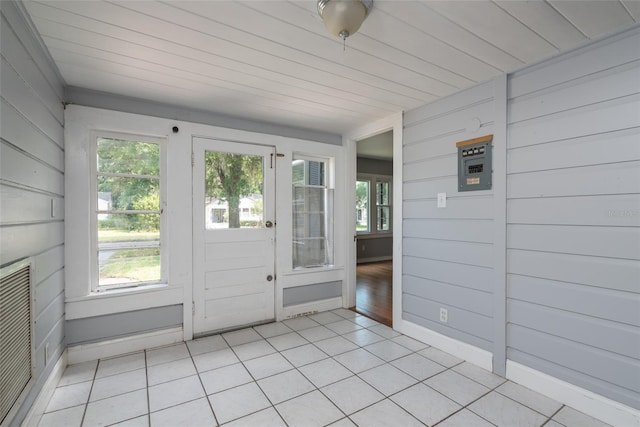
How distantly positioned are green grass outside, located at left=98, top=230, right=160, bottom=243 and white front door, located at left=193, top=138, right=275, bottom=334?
0.38 m

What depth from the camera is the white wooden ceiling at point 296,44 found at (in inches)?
58.6

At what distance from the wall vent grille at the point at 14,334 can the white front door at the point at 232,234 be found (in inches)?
54.3

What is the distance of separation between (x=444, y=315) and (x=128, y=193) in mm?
3026

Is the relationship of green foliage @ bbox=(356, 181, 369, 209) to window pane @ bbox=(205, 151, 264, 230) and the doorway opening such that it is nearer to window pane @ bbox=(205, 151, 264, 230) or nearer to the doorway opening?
the doorway opening

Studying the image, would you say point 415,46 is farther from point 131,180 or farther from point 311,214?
point 131,180

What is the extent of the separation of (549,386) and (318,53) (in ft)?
8.72

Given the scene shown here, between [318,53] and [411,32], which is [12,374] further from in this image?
[411,32]

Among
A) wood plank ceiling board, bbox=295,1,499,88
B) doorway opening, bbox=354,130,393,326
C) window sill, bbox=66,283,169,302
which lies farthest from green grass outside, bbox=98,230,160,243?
doorway opening, bbox=354,130,393,326

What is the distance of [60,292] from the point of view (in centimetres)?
222

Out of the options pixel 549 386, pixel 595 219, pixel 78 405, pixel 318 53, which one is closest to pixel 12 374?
pixel 78 405

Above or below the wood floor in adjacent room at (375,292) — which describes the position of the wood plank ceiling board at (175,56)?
above

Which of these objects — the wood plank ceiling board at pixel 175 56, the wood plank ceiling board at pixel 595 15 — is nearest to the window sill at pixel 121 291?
the wood plank ceiling board at pixel 175 56

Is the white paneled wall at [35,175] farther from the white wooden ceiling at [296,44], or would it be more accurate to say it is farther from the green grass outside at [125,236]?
the green grass outside at [125,236]

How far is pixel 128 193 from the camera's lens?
2.62 meters
